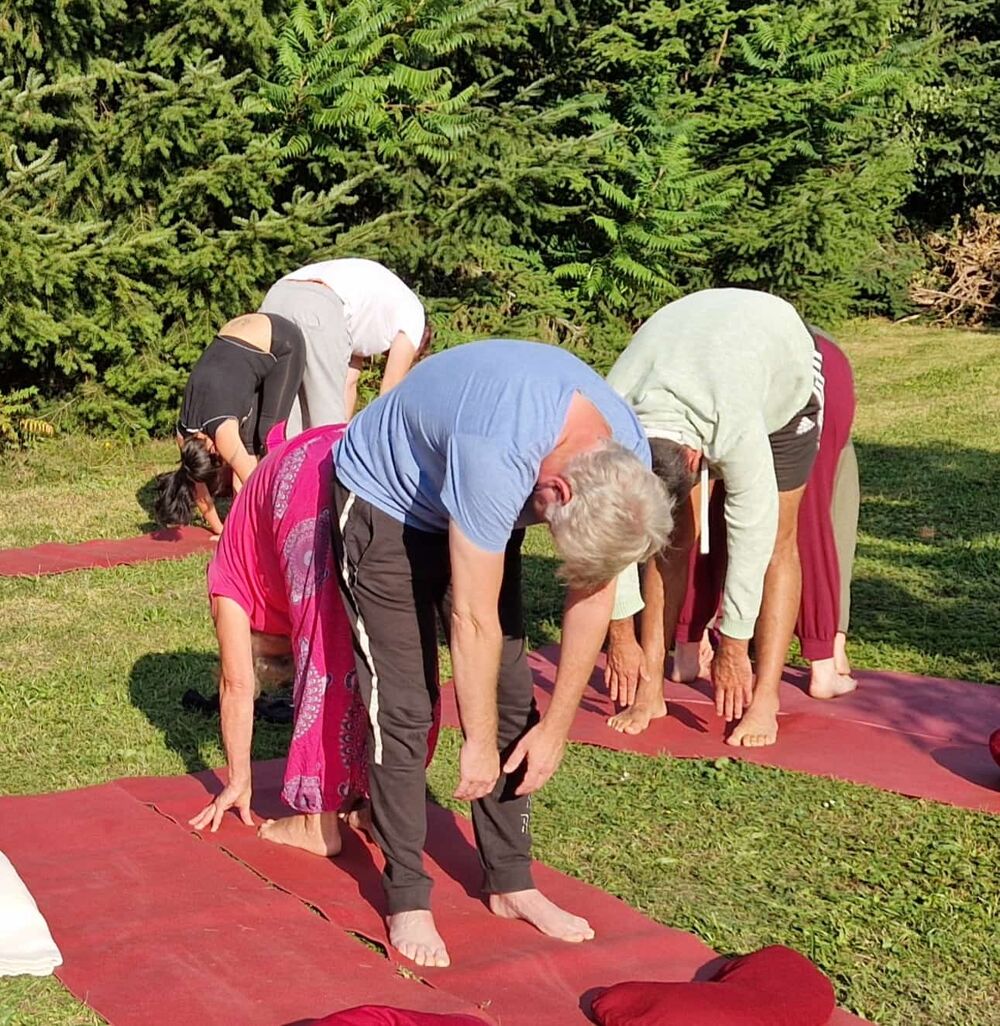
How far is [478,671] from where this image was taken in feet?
9.54

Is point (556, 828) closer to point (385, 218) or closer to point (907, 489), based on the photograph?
point (907, 489)

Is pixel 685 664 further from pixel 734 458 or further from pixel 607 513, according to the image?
pixel 607 513

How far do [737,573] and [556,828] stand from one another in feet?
3.07

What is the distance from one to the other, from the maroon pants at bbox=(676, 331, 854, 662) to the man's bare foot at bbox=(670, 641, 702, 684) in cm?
25

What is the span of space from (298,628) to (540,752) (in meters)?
0.70

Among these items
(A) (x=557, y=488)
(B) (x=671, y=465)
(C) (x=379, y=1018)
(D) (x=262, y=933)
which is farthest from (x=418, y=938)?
(B) (x=671, y=465)

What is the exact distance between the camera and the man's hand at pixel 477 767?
298cm

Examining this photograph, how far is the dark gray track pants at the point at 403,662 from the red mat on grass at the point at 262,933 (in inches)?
8.3

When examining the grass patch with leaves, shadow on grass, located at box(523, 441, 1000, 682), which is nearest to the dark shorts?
the grass patch with leaves

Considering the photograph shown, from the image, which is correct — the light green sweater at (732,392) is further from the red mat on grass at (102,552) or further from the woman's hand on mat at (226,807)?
the red mat on grass at (102,552)

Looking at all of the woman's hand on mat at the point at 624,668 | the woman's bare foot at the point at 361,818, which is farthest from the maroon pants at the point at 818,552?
the woman's bare foot at the point at 361,818

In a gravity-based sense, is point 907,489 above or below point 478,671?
below

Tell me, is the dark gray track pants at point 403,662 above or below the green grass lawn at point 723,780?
above

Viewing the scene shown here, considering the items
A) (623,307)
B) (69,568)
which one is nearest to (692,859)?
(69,568)
